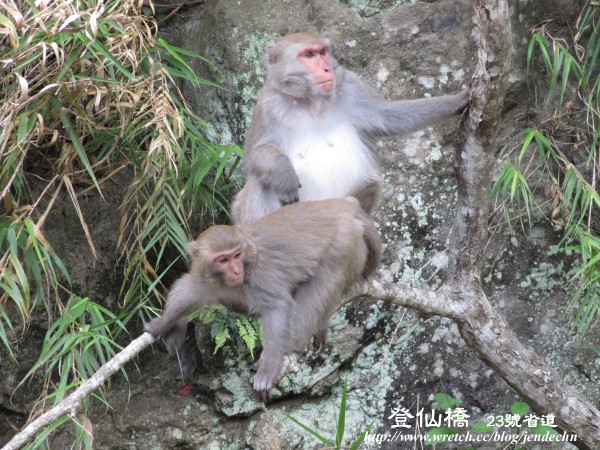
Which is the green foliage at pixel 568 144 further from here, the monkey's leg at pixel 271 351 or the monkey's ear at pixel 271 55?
the monkey's leg at pixel 271 351

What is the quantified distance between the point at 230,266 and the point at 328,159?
3.49ft

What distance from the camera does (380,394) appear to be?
19.2ft

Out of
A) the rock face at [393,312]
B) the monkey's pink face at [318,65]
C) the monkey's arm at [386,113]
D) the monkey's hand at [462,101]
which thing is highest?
the monkey's pink face at [318,65]

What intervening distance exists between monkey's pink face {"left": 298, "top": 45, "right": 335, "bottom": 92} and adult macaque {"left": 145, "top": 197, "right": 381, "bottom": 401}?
2.34 feet

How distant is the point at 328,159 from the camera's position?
5.00 metres

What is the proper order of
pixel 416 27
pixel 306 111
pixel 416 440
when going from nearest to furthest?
1. pixel 306 111
2. pixel 416 440
3. pixel 416 27

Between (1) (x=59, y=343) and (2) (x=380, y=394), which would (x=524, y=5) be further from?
(1) (x=59, y=343)

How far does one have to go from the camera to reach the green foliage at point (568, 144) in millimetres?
5516

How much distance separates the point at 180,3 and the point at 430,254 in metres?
2.68

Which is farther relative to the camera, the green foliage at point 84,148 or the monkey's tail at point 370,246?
the green foliage at point 84,148

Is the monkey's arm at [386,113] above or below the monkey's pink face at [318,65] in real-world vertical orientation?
below

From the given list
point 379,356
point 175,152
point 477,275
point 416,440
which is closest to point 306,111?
point 175,152

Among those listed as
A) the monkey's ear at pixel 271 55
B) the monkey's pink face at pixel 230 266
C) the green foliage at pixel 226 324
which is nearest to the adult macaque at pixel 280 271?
the monkey's pink face at pixel 230 266

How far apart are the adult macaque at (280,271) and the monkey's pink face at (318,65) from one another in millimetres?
713
